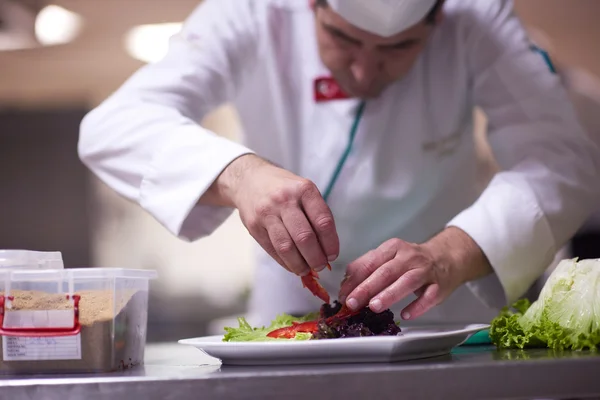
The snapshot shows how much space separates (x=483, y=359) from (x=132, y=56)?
4971mm

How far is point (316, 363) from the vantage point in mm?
926

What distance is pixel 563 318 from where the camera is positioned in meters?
1.06

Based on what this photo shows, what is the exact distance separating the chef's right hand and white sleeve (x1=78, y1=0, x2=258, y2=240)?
0.15m

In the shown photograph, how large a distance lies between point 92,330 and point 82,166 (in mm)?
4374

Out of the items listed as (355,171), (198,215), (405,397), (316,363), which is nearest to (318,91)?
(355,171)

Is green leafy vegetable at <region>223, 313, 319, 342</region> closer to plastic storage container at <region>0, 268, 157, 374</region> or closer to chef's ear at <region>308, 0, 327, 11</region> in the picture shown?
plastic storage container at <region>0, 268, 157, 374</region>

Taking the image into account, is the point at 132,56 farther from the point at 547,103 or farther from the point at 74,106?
the point at 547,103

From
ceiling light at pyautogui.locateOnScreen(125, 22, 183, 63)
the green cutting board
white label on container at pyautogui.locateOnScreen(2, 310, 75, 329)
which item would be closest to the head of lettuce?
the green cutting board

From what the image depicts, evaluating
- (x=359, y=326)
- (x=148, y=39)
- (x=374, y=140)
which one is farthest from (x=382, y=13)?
(x=148, y=39)

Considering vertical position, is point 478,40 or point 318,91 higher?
point 478,40

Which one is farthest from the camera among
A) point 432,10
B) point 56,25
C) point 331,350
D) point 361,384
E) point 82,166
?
point 82,166

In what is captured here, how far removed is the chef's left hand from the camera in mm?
1068

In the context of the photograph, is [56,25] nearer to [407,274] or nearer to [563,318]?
[407,274]

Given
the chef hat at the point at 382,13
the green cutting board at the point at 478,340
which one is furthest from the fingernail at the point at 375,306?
the chef hat at the point at 382,13
